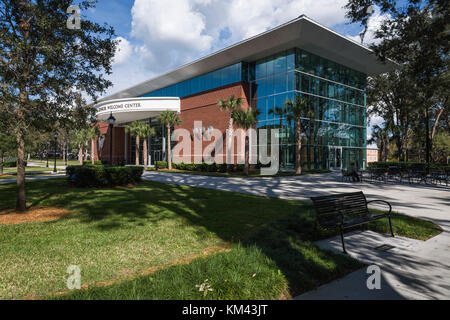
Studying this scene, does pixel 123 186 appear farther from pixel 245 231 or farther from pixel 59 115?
pixel 245 231

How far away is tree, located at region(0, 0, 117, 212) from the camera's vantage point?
24.7ft

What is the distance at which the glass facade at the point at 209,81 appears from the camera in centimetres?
3543

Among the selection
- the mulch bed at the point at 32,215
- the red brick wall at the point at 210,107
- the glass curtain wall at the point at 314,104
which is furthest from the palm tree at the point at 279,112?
the mulch bed at the point at 32,215

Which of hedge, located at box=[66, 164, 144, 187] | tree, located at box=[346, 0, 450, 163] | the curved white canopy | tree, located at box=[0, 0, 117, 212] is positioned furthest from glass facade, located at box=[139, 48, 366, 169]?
tree, located at box=[0, 0, 117, 212]

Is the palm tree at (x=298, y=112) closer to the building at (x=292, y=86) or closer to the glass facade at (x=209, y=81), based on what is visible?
the building at (x=292, y=86)

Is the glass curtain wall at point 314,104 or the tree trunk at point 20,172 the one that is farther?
the glass curtain wall at point 314,104

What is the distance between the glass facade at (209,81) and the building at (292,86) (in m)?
0.14

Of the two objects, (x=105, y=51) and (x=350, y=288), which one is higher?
(x=105, y=51)

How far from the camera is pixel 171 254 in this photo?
4.86m

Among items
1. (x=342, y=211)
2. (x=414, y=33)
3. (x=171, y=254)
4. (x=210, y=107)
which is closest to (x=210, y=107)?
(x=210, y=107)
